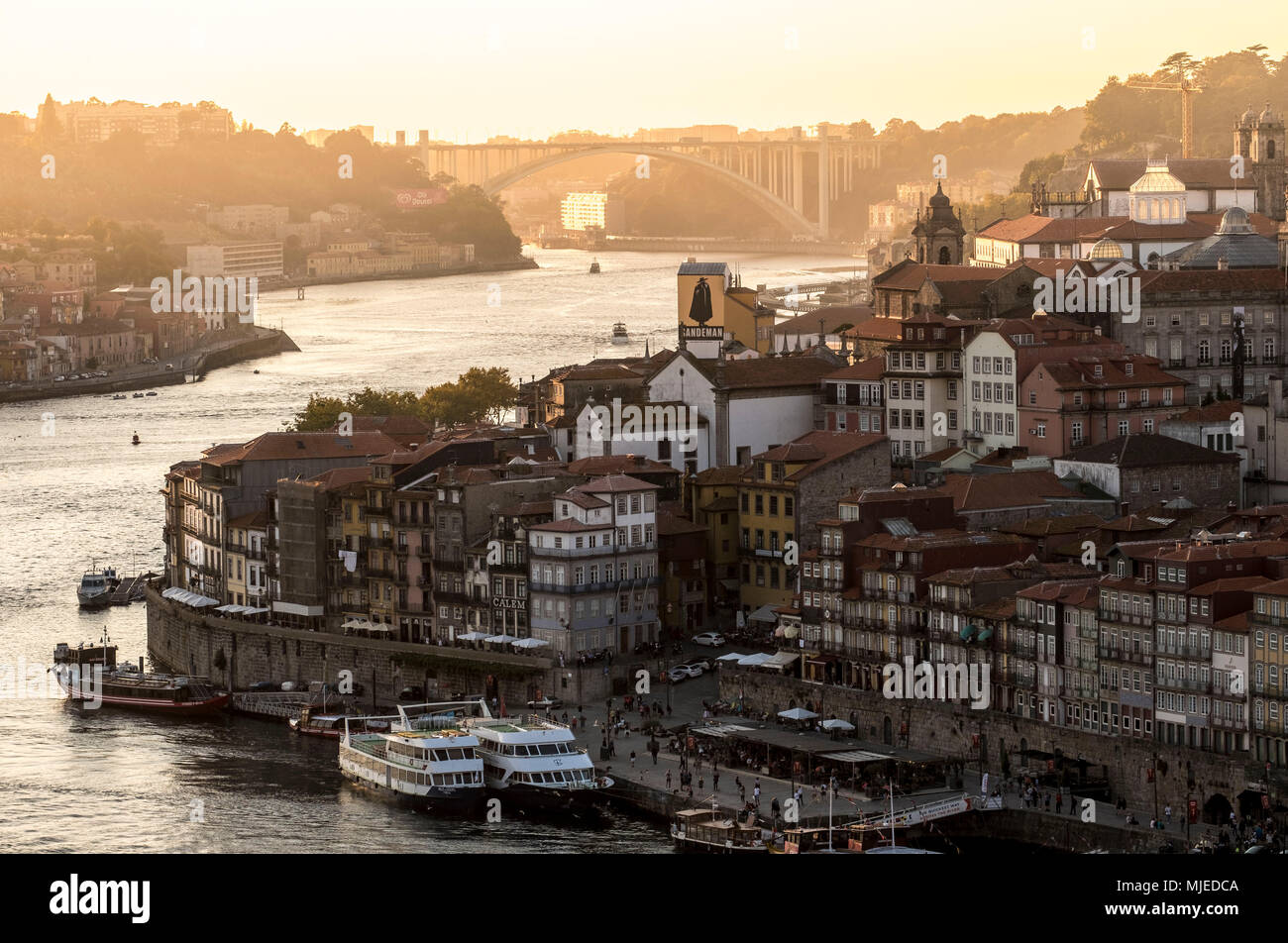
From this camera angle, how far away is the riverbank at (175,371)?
4355 inches

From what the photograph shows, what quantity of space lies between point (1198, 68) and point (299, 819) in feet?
330

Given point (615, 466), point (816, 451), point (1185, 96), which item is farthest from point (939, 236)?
point (1185, 96)

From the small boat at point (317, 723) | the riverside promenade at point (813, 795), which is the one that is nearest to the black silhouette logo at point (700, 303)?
the small boat at point (317, 723)

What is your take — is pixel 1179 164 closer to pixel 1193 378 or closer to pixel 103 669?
pixel 1193 378

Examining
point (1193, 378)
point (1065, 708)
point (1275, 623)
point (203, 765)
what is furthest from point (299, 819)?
point (1193, 378)

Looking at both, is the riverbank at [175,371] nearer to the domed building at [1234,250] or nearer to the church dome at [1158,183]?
the church dome at [1158,183]

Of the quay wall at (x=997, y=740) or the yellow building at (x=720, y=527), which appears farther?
the yellow building at (x=720, y=527)

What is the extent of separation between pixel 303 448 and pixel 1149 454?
54.1 ft

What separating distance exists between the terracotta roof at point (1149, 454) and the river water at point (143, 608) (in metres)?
13.6

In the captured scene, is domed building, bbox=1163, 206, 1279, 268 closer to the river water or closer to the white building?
the white building

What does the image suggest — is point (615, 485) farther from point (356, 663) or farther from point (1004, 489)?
point (1004, 489)

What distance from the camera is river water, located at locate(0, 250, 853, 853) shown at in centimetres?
3216

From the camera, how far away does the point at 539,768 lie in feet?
110

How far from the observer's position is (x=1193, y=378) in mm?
50812
